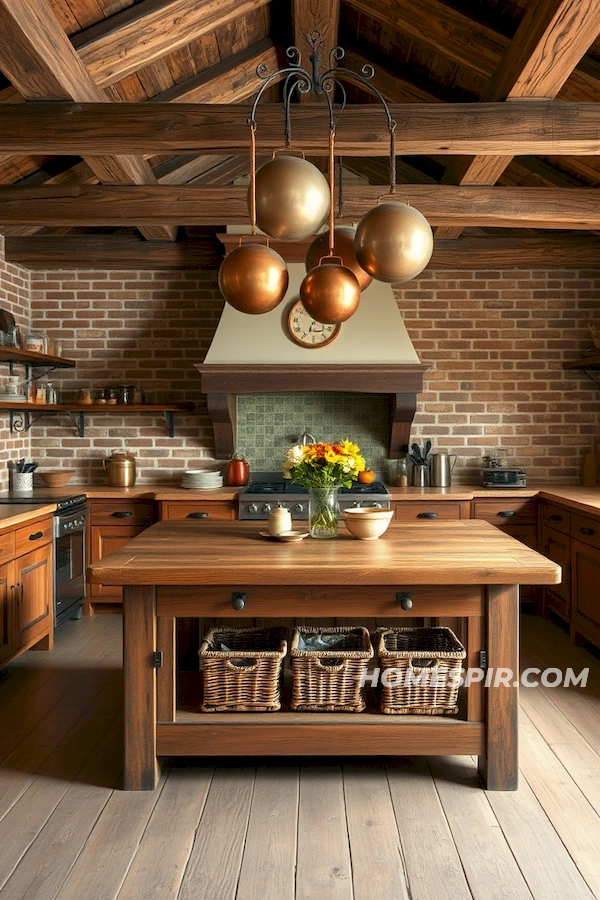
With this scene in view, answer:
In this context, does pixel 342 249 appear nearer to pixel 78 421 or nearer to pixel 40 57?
pixel 40 57

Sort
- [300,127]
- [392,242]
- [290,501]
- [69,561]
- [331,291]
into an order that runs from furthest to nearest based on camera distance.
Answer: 1. [290,501]
2. [69,561]
3. [300,127]
4. [331,291]
5. [392,242]

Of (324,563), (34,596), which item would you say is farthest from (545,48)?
(34,596)

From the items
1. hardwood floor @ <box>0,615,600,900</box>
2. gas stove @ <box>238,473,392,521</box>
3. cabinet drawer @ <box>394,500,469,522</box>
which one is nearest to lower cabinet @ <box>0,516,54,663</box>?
hardwood floor @ <box>0,615,600,900</box>

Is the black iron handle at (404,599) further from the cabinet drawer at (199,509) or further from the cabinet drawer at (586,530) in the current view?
the cabinet drawer at (199,509)

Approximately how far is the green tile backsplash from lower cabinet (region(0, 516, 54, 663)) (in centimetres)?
186

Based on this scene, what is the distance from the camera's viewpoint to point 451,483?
19.1ft

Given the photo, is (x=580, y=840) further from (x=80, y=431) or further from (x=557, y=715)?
(x=80, y=431)

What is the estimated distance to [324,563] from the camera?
2.68 m

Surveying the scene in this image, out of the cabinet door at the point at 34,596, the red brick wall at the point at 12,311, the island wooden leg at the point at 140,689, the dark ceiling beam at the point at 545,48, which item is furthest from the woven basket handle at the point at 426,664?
the red brick wall at the point at 12,311

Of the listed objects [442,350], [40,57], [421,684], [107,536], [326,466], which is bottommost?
[421,684]

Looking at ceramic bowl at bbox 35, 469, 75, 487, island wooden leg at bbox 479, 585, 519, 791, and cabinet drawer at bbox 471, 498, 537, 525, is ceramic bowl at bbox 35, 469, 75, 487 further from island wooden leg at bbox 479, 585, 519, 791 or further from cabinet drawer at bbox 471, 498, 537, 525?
island wooden leg at bbox 479, 585, 519, 791

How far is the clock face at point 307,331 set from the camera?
5320 mm

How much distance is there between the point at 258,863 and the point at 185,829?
32 cm

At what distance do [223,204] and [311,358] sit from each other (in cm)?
128
